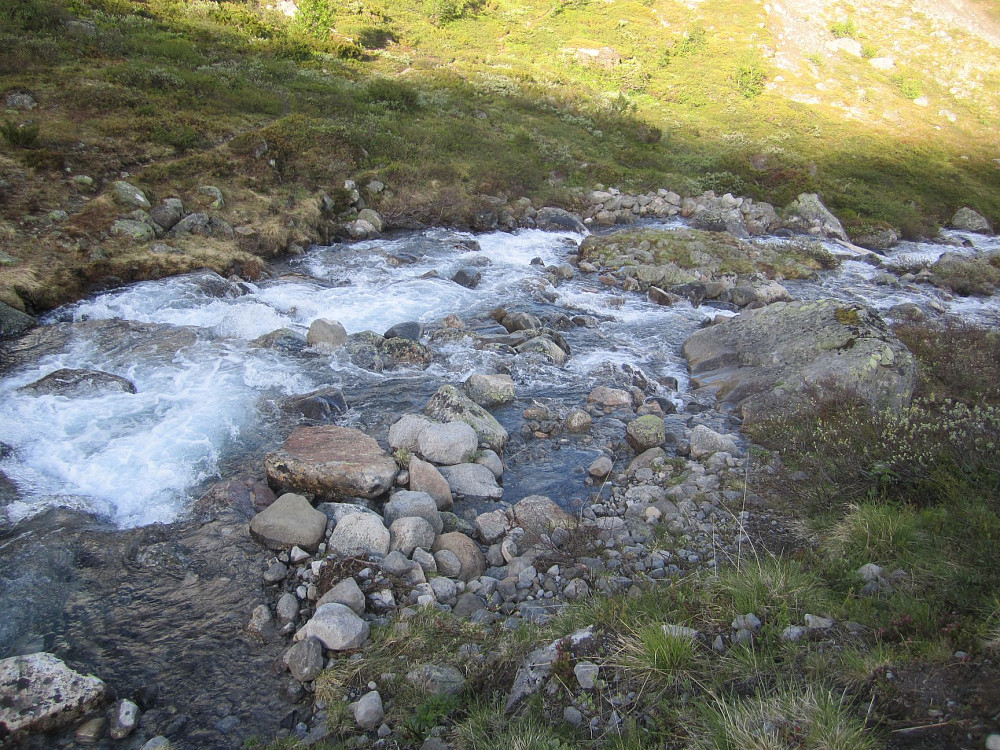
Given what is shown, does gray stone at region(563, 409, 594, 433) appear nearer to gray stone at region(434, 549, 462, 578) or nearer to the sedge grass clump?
gray stone at region(434, 549, 462, 578)

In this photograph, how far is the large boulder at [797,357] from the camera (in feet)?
30.1

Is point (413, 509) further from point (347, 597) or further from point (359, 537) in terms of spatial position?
point (347, 597)

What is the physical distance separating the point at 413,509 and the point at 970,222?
32072 millimetres

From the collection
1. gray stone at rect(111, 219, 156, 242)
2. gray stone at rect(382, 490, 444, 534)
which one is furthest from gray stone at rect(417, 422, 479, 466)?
gray stone at rect(111, 219, 156, 242)

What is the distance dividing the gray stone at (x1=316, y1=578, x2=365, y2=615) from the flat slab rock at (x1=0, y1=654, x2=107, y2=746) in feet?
6.13

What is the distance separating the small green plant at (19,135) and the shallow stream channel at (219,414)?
654 centimetres

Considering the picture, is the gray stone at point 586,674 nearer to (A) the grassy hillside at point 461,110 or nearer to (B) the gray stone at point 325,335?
(B) the gray stone at point 325,335

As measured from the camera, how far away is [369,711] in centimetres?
429

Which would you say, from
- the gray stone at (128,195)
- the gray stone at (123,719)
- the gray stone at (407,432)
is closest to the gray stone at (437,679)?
the gray stone at (123,719)

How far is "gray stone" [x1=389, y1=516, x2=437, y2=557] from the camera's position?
6336mm

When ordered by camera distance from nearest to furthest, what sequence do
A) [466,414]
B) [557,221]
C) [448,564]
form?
[448,564]
[466,414]
[557,221]

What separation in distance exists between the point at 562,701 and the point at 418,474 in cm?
425

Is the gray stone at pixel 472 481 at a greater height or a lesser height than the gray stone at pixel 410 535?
lesser

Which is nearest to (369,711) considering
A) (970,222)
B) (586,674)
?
(586,674)
